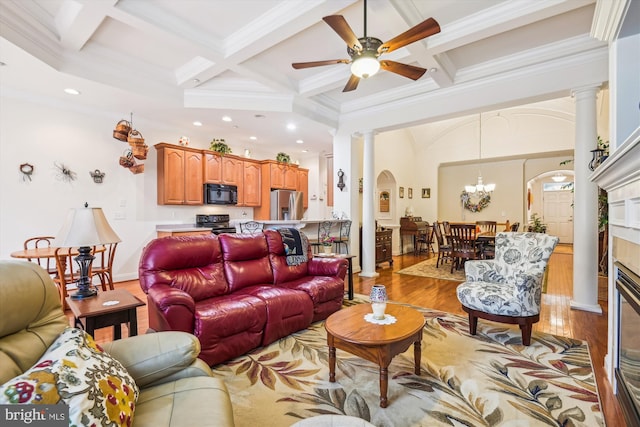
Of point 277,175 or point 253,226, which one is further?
point 277,175

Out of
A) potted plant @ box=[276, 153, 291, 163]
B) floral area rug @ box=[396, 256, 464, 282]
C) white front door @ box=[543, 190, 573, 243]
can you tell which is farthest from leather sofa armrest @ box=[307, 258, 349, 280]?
white front door @ box=[543, 190, 573, 243]

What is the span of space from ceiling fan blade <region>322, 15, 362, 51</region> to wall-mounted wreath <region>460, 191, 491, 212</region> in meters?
7.93

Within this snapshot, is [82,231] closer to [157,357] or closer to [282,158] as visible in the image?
[157,357]

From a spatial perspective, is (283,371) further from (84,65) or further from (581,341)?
(84,65)

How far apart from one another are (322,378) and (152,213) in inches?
182

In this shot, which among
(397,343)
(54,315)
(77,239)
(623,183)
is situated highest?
(623,183)

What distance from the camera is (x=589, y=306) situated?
3473 mm

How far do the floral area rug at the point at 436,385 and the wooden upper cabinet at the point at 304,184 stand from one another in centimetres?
531

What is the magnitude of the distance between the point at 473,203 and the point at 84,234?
9436 mm

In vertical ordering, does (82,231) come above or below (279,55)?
below

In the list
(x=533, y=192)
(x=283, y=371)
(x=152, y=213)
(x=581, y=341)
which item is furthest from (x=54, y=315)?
(x=533, y=192)

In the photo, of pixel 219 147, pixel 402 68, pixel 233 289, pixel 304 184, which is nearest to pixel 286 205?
pixel 304 184

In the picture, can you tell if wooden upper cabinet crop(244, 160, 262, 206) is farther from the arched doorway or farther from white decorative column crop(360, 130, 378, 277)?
the arched doorway

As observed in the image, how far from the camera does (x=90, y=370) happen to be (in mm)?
1011
